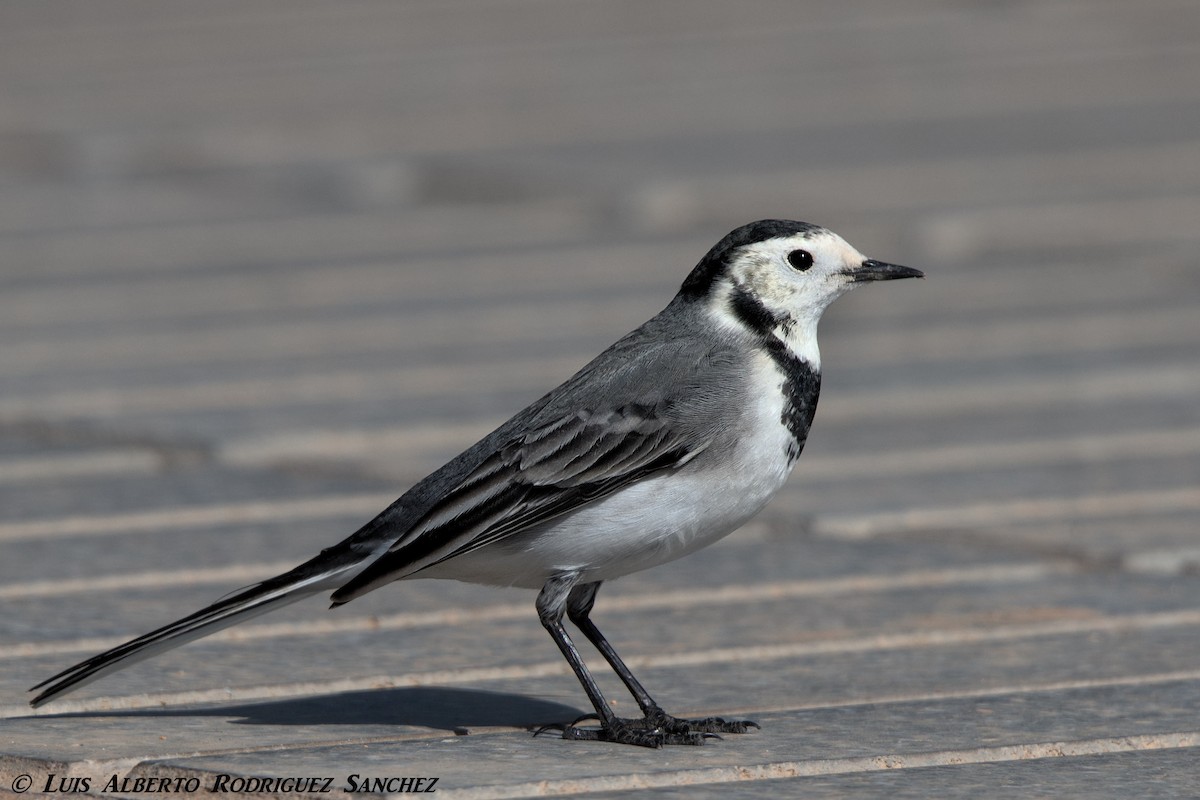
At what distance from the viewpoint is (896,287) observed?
9.70 m

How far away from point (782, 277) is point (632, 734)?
41.2 inches

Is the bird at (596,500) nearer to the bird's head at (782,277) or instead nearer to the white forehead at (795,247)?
the bird's head at (782,277)

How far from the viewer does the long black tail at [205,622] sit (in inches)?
168

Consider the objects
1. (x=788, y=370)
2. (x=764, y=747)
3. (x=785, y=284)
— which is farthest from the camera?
(x=785, y=284)

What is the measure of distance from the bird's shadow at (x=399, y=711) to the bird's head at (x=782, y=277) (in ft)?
2.86

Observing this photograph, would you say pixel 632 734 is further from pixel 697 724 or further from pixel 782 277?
pixel 782 277

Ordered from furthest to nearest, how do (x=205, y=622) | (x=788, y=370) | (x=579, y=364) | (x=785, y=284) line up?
1. (x=579, y=364)
2. (x=785, y=284)
3. (x=788, y=370)
4. (x=205, y=622)

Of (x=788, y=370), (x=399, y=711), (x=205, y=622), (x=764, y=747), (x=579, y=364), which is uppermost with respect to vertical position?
(x=579, y=364)

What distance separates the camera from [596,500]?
4512 millimetres

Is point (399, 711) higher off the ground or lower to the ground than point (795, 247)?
lower

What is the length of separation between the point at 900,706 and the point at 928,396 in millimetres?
3250

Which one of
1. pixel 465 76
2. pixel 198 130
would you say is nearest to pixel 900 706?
pixel 198 130

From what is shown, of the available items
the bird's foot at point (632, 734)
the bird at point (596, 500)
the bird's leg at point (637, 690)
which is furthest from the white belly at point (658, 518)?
the bird's foot at point (632, 734)

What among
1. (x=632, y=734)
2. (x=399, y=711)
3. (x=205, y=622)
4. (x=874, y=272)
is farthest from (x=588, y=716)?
(x=874, y=272)
